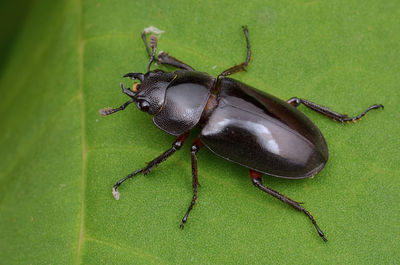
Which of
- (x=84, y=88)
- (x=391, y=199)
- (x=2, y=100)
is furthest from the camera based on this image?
(x=2, y=100)

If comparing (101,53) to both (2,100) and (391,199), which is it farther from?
(391,199)

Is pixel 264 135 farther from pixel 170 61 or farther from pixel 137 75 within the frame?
pixel 137 75

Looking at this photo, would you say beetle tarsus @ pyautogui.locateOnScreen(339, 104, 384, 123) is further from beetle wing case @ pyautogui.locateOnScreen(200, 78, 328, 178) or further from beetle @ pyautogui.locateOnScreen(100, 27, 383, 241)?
beetle wing case @ pyautogui.locateOnScreen(200, 78, 328, 178)

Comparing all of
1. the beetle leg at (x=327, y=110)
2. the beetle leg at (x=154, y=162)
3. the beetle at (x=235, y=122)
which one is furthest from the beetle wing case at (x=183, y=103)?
the beetle leg at (x=327, y=110)

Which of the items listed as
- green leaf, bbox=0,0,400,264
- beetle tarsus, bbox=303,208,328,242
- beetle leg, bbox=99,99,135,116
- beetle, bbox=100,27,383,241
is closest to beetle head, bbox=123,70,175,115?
beetle, bbox=100,27,383,241

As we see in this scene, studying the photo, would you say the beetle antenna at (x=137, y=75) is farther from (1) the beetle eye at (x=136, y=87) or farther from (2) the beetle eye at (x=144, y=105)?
(2) the beetle eye at (x=144, y=105)

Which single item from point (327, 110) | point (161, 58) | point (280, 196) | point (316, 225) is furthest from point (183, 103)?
point (316, 225)

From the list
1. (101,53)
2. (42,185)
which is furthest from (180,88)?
(42,185)

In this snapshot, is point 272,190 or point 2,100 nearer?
point 272,190
